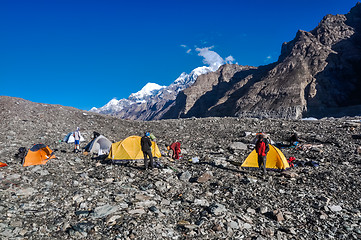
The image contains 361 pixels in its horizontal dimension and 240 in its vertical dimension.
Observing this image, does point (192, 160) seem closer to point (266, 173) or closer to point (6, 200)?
point (266, 173)

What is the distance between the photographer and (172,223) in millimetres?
6195

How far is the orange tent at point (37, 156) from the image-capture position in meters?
11.2

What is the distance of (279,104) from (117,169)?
11196 centimetres

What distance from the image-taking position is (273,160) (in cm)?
1104

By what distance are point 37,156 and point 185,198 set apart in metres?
8.82

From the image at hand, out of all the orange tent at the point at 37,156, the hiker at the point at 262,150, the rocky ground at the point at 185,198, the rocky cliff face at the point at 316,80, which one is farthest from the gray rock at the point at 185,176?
the rocky cliff face at the point at 316,80

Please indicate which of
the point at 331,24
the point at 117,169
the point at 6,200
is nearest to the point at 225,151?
the point at 117,169

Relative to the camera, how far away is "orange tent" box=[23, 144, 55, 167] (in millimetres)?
11194

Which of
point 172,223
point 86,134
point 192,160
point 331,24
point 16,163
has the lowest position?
point 172,223

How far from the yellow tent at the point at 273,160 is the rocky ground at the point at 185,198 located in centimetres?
37

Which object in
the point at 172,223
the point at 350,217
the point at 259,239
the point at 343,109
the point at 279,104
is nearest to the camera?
the point at 259,239

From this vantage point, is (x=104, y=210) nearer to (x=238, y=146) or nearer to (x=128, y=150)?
(x=128, y=150)

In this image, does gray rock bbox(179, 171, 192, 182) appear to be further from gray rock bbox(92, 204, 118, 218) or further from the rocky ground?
gray rock bbox(92, 204, 118, 218)

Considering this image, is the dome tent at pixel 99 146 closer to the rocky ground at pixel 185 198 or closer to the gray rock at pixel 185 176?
the rocky ground at pixel 185 198
